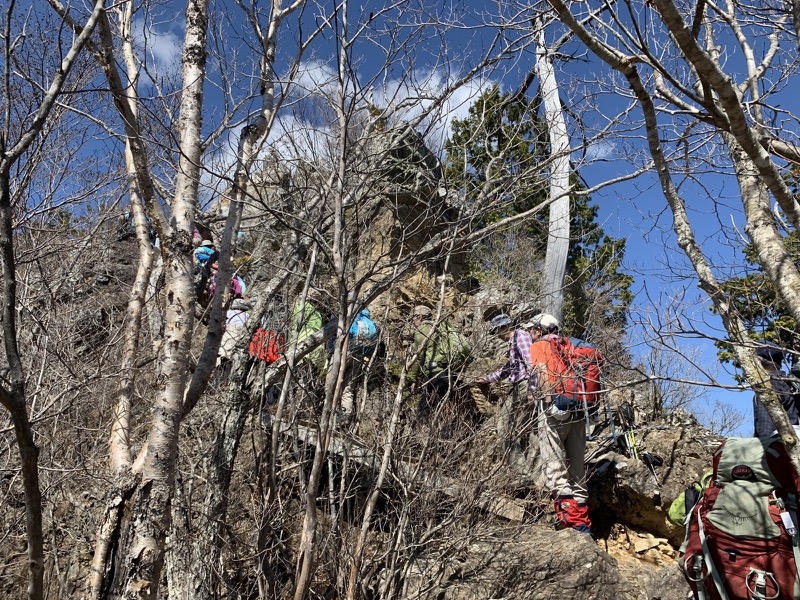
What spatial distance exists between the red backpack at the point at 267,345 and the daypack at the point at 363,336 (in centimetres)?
64

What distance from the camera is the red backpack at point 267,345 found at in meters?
5.07

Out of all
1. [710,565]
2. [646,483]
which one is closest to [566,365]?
[710,565]

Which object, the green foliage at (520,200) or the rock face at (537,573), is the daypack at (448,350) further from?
the rock face at (537,573)

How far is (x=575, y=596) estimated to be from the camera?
4.90m

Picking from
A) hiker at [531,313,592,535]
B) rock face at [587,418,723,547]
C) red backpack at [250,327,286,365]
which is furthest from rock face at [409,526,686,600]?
red backpack at [250,327,286,365]

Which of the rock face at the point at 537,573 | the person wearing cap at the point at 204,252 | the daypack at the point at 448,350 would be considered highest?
the person wearing cap at the point at 204,252

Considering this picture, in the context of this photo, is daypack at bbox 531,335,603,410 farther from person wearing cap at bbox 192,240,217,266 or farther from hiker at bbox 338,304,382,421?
person wearing cap at bbox 192,240,217,266

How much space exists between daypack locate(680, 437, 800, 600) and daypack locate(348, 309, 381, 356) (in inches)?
112

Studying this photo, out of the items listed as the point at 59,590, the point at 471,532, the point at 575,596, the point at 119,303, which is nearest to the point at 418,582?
the point at 471,532

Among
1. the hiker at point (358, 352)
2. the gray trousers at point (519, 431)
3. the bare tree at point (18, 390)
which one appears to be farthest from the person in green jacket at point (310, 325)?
the bare tree at point (18, 390)

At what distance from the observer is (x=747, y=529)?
4031 millimetres

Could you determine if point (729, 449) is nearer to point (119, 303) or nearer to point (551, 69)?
point (551, 69)

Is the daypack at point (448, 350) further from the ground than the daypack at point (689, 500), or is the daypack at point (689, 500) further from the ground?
the daypack at point (448, 350)

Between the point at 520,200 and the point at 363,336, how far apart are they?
2.01 metres
